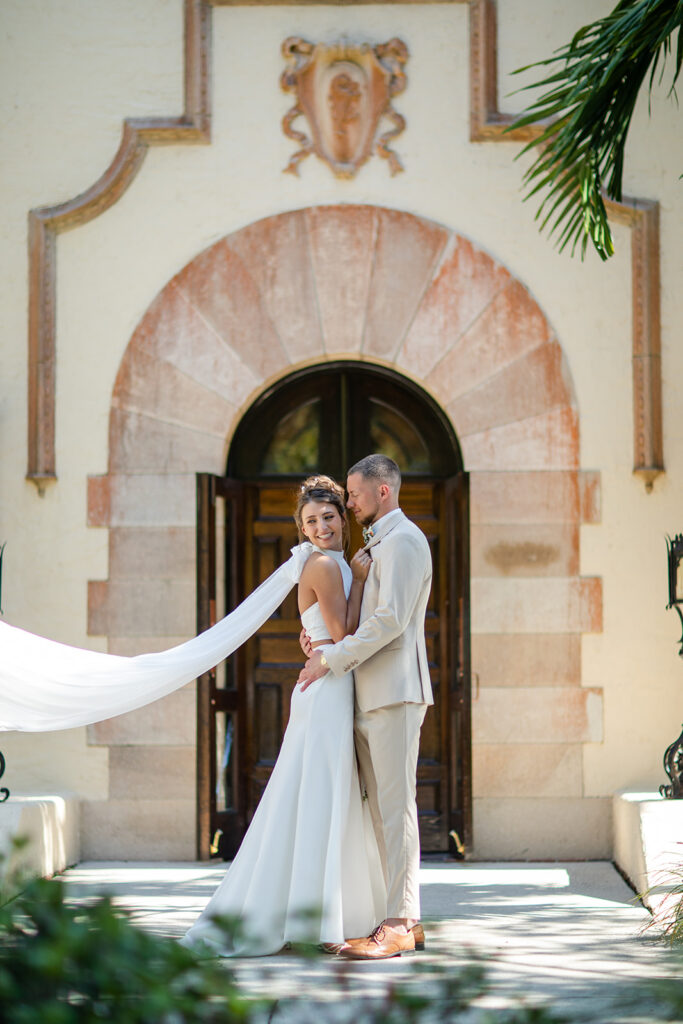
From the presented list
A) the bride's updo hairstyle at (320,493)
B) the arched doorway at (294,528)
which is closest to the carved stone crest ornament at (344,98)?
the arched doorway at (294,528)

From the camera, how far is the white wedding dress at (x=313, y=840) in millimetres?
4949

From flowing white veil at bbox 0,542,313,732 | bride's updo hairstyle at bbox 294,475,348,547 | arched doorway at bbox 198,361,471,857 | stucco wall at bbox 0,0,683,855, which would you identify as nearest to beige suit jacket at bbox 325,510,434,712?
bride's updo hairstyle at bbox 294,475,348,547

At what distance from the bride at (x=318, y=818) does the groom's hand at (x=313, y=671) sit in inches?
1.4

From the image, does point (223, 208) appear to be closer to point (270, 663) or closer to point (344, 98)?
point (344, 98)

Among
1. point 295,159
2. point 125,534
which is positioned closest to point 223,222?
point 295,159

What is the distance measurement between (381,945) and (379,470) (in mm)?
1854

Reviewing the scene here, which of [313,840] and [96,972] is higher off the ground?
[96,972]

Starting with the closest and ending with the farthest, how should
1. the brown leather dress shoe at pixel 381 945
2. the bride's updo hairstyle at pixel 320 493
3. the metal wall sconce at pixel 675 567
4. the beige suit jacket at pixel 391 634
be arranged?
the brown leather dress shoe at pixel 381 945 < the beige suit jacket at pixel 391 634 < the bride's updo hairstyle at pixel 320 493 < the metal wall sconce at pixel 675 567

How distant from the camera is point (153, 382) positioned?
781 centimetres

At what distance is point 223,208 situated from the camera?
784 centimetres

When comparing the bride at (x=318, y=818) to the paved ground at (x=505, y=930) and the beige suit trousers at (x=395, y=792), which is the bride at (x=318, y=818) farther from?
the paved ground at (x=505, y=930)

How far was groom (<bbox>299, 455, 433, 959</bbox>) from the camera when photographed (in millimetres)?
5008

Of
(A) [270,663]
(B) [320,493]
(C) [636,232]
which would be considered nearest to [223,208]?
(C) [636,232]

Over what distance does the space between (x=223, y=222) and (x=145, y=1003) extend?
22.1 feet
